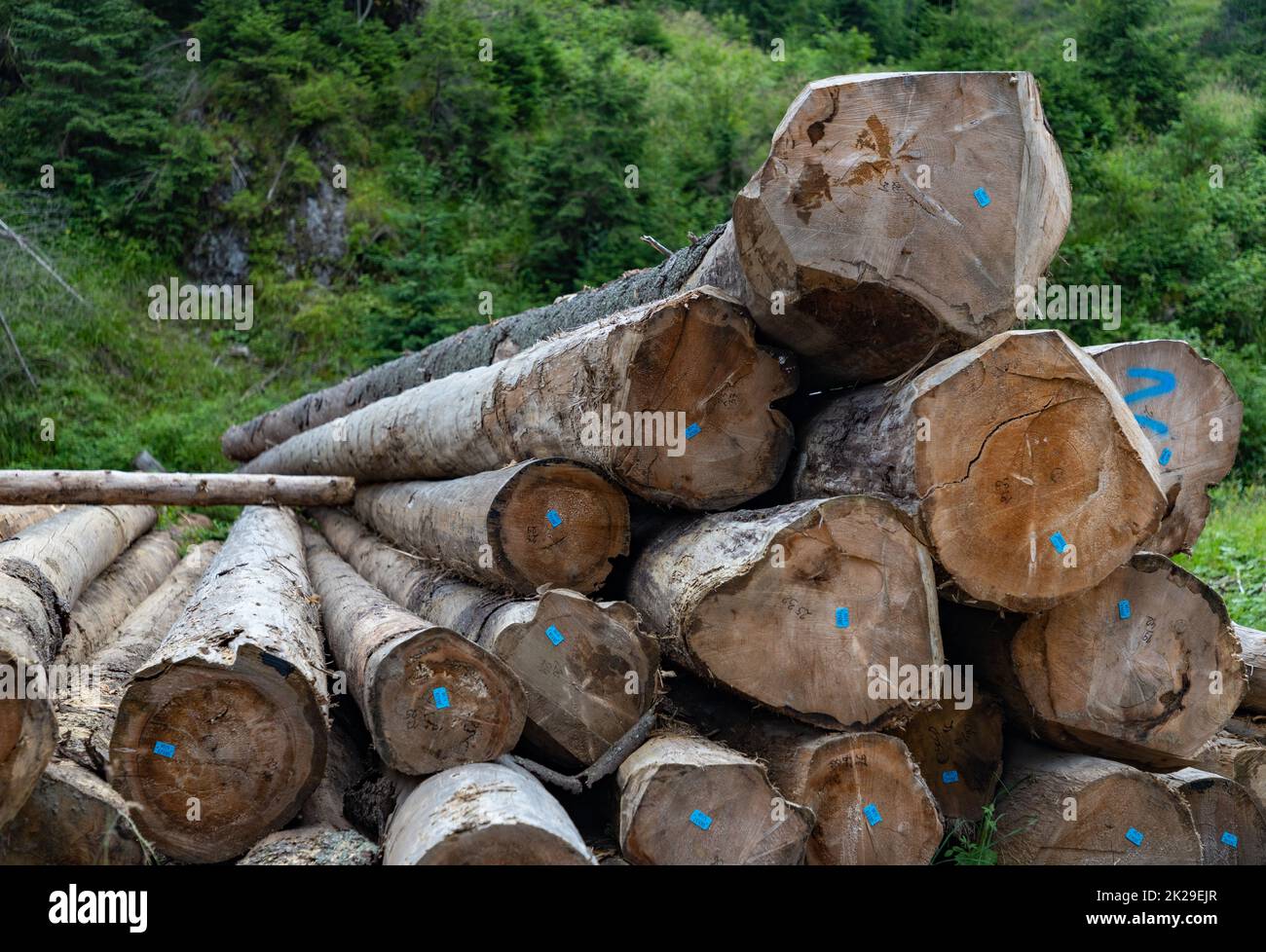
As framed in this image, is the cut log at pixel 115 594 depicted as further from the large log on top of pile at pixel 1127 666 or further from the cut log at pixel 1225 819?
the cut log at pixel 1225 819

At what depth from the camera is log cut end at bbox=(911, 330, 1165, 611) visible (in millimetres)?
3350

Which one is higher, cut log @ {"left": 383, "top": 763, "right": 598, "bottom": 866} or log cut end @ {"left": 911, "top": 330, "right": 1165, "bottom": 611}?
log cut end @ {"left": 911, "top": 330, "right": 1165, "bottom": 611}

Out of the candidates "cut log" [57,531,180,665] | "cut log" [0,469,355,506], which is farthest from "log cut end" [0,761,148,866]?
"cut log" [0,469,355,506]

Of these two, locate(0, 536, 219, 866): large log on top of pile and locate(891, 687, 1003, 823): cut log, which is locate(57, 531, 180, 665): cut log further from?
locate(891, 687, 1003, 823): cut log

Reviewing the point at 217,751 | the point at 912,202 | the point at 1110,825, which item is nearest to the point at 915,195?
the point at 912,202

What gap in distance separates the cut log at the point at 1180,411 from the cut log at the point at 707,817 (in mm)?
2544

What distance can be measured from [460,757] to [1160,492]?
246cm

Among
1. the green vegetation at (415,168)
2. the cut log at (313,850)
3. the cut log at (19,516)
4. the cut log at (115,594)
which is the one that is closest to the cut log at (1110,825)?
the cut log at (313,850)

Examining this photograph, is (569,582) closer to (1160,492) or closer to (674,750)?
(674,750)

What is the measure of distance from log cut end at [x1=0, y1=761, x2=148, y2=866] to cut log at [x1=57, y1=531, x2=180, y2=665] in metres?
1.76

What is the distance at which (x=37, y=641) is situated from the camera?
392 centimetres

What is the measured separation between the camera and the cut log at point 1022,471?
3.35 metres

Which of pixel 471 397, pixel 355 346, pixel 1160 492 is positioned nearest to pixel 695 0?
pixel 355 346

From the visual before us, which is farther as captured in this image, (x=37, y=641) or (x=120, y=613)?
(x=120, y=613)
